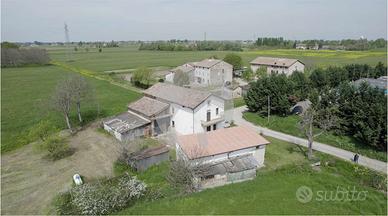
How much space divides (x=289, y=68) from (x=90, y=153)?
5179 centimetres

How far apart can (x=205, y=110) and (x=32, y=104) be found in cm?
3365

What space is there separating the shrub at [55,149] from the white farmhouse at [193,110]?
12163 mm

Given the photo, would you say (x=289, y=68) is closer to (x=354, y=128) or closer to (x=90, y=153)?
(x=354, y=128)


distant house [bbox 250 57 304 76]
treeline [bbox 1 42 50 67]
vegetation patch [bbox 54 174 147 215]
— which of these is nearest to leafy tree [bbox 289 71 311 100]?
distant house [bbox 250 57 304 76]

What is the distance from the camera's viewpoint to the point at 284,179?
20.7 meters

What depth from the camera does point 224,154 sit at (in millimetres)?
22641

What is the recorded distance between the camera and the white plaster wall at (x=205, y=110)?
1191 inches

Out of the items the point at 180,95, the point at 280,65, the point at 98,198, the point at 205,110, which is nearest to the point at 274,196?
the point at 98,198

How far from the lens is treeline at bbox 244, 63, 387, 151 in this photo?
25.2 m

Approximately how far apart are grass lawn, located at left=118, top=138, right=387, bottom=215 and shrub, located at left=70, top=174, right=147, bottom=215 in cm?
81

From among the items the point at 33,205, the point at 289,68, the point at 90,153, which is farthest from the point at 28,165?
the point at 289,68

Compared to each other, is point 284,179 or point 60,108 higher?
point 60,108

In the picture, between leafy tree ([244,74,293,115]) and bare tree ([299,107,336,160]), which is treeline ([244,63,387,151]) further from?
bare tree ([299,107,336,160])

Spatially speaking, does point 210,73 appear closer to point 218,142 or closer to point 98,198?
point 218,142
